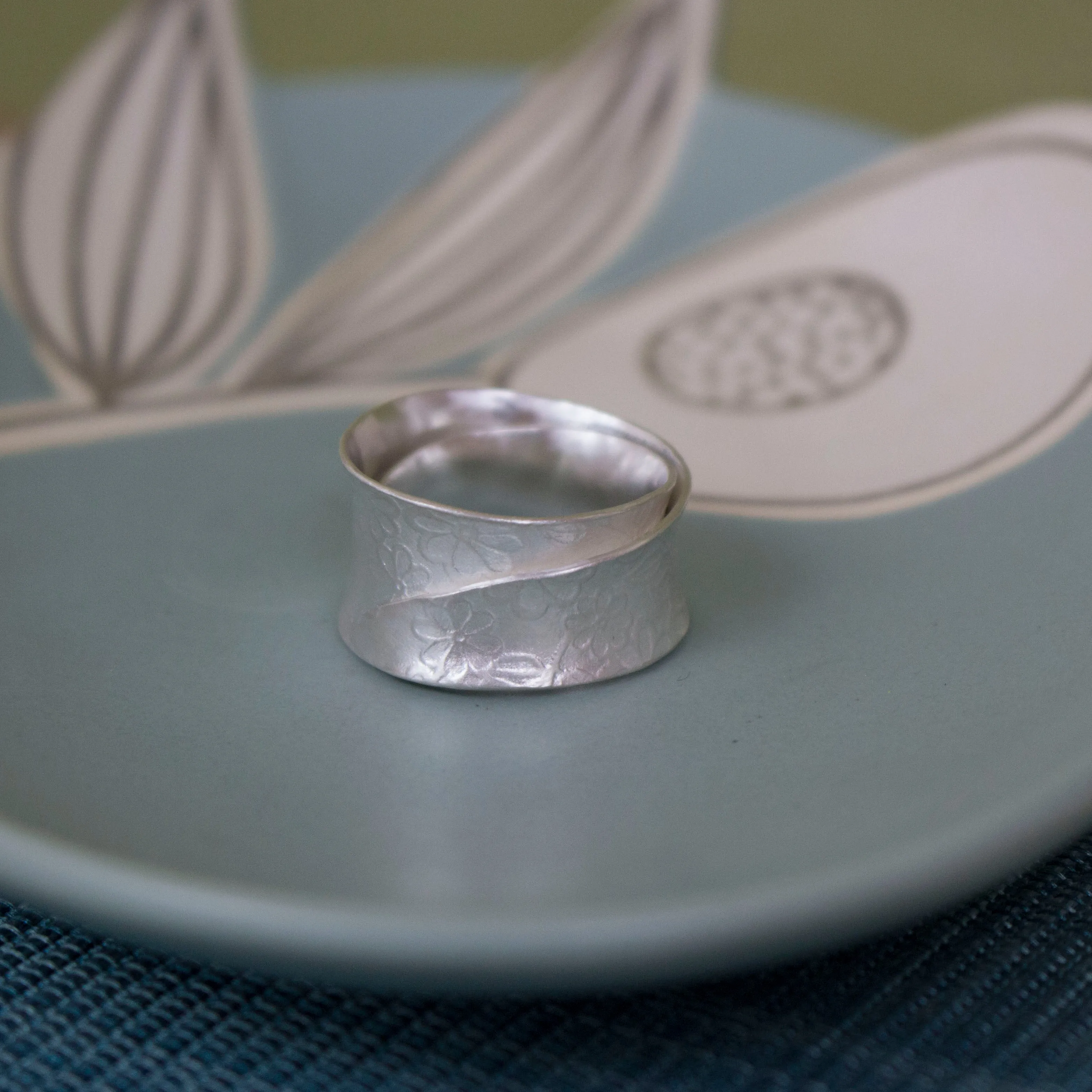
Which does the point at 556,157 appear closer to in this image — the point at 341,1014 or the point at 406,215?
the point at 406,215

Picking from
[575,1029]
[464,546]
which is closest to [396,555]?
[464,546]

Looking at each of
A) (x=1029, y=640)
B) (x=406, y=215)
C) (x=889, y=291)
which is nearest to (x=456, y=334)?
(x=406, y=215)

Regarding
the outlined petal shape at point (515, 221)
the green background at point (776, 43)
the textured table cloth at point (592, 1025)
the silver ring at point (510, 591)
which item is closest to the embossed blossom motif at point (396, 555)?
the silver ring at point (510, 591)

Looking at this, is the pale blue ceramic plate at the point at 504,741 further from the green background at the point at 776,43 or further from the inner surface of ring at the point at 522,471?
the green background at the point at 776,43

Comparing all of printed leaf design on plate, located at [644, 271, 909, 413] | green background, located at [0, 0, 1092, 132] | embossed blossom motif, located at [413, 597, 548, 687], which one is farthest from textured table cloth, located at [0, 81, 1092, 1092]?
green background, located at [0, 0, 1092, 132]

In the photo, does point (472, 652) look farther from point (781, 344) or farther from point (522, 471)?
point (781, 344)

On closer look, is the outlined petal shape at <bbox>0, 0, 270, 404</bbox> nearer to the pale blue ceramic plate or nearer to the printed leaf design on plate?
the pale blue ceramic plate
